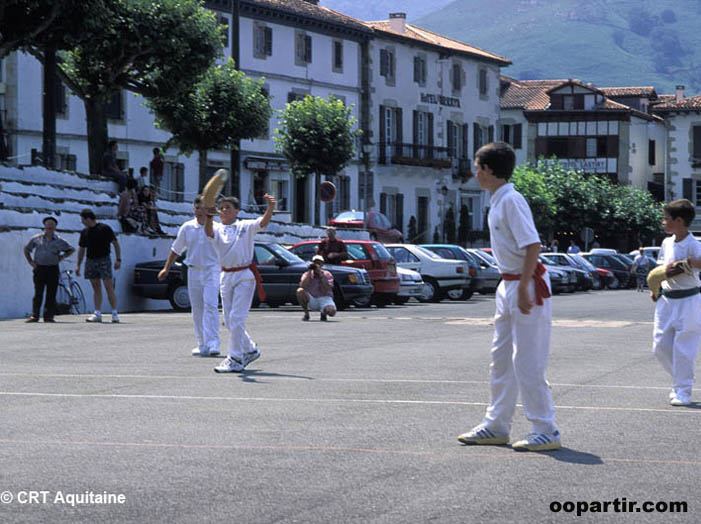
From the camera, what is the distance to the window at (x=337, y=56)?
2466 inches

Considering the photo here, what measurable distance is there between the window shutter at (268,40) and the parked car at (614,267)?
15.7 metres

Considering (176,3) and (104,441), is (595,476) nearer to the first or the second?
(104,441)

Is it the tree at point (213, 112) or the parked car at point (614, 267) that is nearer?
the tree at point (213, 112)

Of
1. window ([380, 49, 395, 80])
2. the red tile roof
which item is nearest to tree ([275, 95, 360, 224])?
the red tile roof

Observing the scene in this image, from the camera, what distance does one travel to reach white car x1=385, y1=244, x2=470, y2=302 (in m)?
36.3

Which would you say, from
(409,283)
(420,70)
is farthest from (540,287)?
(420,70)

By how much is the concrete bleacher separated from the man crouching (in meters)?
5.19

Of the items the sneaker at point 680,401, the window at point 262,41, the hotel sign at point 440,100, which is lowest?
the sneaker at point 680,401

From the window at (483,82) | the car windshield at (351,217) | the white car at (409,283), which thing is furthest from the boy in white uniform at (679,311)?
the window at (483,82)

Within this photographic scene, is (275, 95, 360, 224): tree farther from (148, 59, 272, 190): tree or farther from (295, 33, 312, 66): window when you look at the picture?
(295, 33, 312, 66): window

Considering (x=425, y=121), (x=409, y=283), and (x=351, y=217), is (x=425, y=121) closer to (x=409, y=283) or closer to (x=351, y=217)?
(x=351, y=217)

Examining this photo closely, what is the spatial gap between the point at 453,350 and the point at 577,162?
75.8 meters

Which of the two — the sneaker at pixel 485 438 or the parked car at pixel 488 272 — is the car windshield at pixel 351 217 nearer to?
the parked car at pixel 488 272

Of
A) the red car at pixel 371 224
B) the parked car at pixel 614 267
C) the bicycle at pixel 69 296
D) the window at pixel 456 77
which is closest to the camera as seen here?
the bicycle at pixel 69 296
